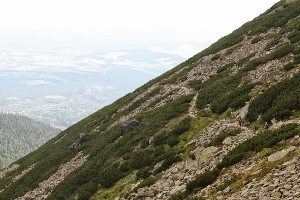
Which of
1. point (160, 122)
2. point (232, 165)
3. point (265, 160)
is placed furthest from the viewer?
point (160, 122)

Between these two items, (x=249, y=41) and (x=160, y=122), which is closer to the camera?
(x=160, y=122)

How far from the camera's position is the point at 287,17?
4316 centimetres

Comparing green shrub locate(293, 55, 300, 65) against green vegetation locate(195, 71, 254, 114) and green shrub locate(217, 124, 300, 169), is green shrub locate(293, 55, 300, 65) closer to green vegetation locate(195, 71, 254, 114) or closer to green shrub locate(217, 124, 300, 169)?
green vegetation locate(195, 71, 254, 114)

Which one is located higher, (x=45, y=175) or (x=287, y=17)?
(x=287, y=17)

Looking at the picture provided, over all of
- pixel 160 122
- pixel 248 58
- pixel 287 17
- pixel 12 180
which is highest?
pixel 287 17

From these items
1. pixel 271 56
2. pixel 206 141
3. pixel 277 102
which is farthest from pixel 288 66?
pixel 206 141

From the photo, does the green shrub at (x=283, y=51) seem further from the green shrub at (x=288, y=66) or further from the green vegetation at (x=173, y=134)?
the green vegetation at (x=173, y=134)

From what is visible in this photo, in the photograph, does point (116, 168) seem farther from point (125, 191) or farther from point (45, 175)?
point (45, 175)

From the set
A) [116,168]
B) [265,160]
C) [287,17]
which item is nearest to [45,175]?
[116,168]

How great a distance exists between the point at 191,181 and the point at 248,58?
20.1 metres

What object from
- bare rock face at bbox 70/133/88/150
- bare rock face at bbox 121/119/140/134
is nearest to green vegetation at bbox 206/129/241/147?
bare rock face at bbox 121/119/140/134

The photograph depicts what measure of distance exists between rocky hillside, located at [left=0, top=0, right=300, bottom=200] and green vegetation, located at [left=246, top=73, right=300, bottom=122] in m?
0.06

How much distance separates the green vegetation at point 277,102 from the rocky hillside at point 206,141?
0.06 m

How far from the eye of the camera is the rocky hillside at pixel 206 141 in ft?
53.0
